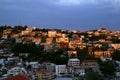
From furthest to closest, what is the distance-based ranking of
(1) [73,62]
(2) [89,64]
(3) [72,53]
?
(3) [72,53] < (1) [73,62] < (2) [89,64]

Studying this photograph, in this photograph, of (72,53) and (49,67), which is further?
(72,53)

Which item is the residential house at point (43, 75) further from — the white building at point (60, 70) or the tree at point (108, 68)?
the tree at point (108, 68)

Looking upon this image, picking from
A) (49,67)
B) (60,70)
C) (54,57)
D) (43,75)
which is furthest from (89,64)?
(43,75)

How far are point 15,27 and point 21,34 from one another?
6762mm

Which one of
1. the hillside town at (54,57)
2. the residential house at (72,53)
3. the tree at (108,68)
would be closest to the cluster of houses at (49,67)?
the hillside town at (54,57)

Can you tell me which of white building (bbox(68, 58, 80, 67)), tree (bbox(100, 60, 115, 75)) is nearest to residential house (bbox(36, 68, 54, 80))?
tree (bbox(100, 60, 115, 75))

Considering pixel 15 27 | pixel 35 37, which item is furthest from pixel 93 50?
pixel 15 27

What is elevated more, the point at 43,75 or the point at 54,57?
the point at 54,57

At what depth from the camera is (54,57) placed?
4881 centimetres

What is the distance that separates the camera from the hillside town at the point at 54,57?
3975 cm

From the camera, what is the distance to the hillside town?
39750 millimetres

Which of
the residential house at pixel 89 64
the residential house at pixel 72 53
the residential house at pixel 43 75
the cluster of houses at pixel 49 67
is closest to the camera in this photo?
the residential house at pixel 43 75

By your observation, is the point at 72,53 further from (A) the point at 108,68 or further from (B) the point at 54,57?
(A) the point at 108,68

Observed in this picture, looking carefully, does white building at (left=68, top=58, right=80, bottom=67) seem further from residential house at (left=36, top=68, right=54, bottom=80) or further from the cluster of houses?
residential house at (left=36, top=68, right=54, bottom=80)
